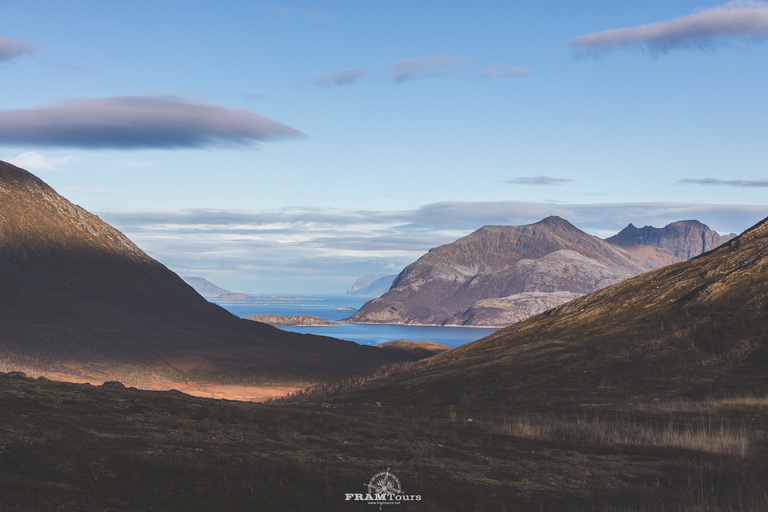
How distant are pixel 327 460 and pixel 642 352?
74.5 m

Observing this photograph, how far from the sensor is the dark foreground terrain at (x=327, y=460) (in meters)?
18.9

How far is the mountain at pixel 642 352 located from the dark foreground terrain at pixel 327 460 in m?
30.9

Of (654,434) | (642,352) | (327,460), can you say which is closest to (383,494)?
(327,460)

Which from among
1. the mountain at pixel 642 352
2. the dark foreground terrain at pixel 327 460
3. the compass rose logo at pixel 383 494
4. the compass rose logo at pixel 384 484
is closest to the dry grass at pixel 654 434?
the dark foreground terrain at pixel 327 460

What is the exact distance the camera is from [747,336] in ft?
256

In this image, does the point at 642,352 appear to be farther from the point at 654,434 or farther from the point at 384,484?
the point at 384,484

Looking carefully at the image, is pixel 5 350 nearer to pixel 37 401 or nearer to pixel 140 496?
pixel 37 401

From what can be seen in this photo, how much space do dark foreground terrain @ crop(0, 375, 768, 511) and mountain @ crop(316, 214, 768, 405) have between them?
30892 mm

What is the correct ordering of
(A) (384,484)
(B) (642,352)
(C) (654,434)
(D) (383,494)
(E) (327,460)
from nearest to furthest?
(D) (383,494)
(A) (384,484)
(E) (327,460)
(C) (654,434)
(B) (642,352)

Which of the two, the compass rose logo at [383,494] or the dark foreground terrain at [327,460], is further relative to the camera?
the compass rose logo at [383,494]

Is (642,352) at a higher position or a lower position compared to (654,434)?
higher

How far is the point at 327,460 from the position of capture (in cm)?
2597

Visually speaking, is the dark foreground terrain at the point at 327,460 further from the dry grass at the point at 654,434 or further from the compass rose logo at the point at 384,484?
the compass rose logo at the point at 384,484

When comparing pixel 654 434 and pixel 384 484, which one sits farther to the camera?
pixel 654 434
